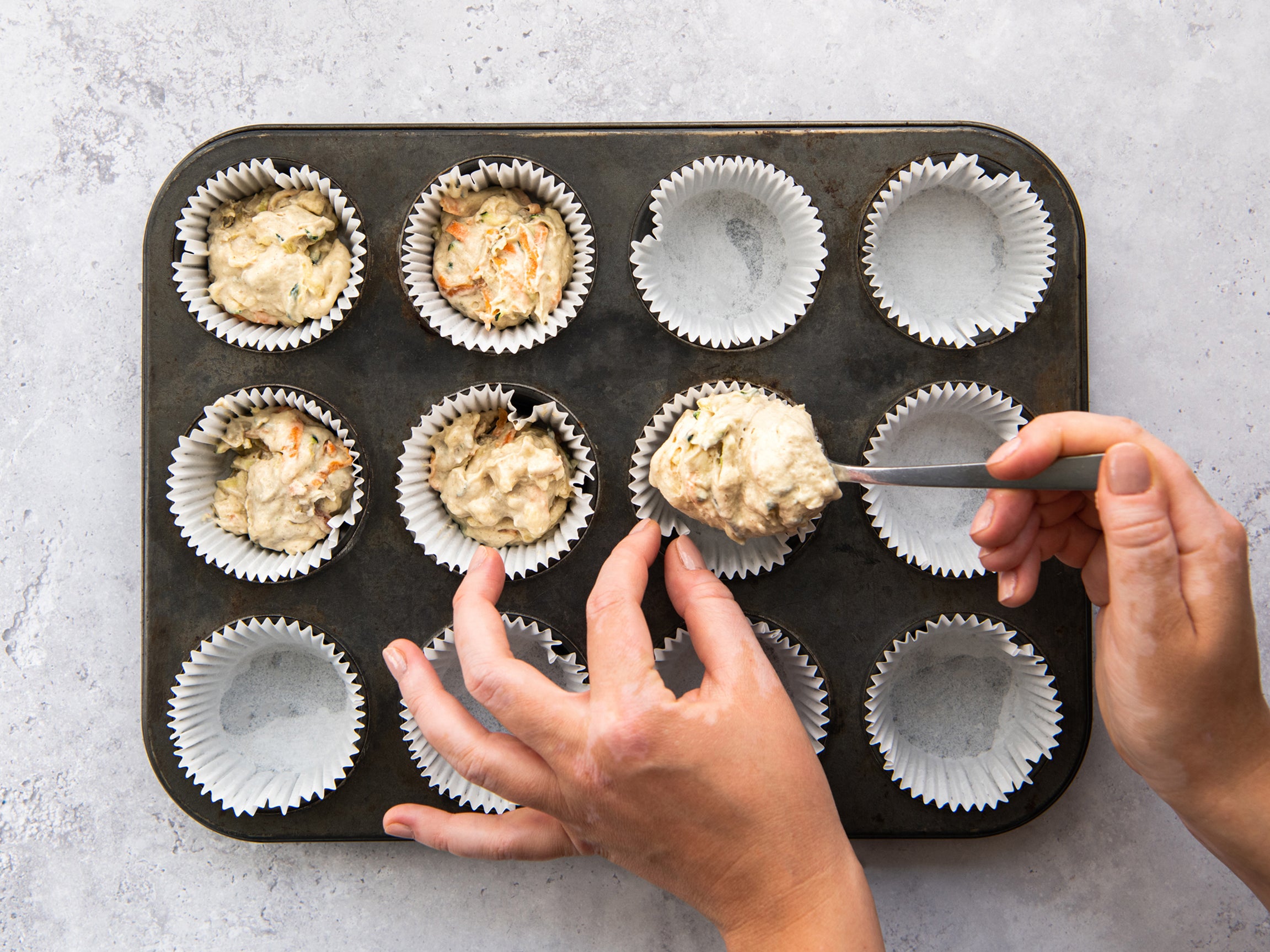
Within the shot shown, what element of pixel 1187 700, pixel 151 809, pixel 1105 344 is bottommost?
pixel 151 809

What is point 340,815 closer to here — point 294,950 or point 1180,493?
point 294,950

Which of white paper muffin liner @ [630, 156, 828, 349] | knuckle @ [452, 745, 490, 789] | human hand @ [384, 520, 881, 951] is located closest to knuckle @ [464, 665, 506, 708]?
human hand @ [384, 520, 881, 951]

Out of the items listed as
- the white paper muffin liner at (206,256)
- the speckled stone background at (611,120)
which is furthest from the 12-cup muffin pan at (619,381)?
the speckled stone background at (611,120)

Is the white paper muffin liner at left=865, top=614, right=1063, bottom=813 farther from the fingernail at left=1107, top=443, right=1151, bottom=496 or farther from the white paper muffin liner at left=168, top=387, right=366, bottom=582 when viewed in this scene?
the white paper muffin liner at left=168, top=387, right=366, bottom=582

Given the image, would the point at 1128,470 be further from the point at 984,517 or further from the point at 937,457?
the point at 937,457

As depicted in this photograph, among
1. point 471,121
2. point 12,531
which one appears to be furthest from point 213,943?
point 471,121

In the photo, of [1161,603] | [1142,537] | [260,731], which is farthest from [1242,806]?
[260,731]

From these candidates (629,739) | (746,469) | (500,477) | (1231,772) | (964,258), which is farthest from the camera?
(964,258)
